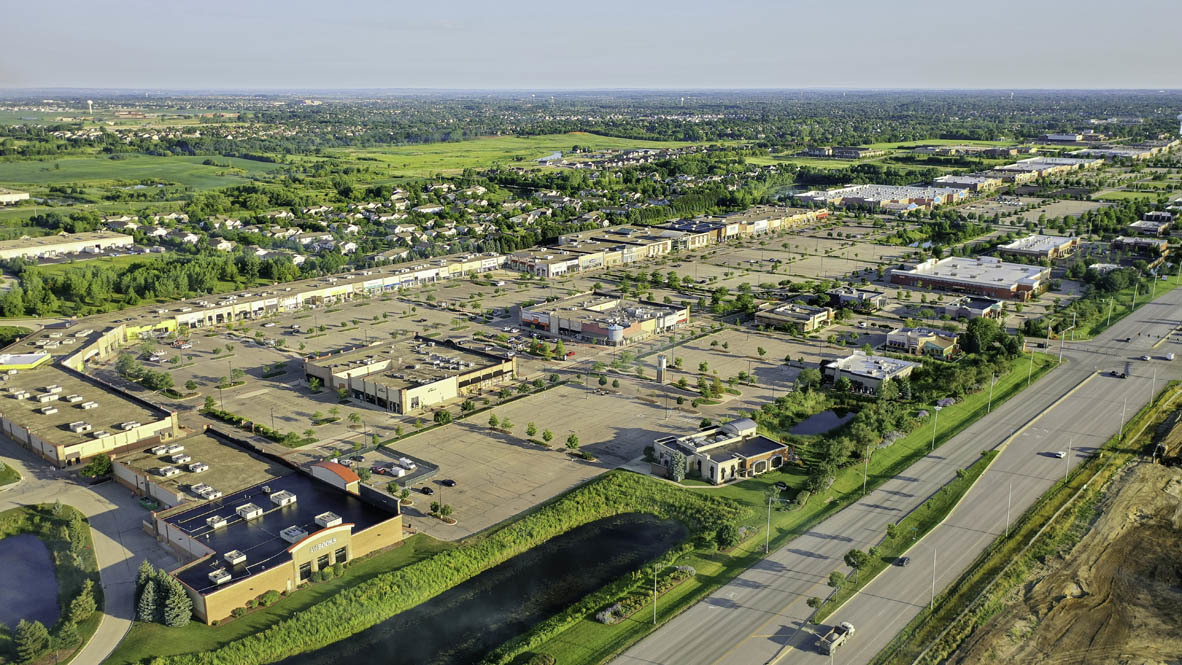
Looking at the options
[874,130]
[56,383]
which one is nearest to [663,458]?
[56,383]

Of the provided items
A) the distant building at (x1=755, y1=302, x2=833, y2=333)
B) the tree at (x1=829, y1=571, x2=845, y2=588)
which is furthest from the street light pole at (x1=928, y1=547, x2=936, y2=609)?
the distant building at (x1=755, y1=302, x2=833, y2=333)

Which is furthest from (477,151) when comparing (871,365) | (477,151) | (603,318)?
(871,365)

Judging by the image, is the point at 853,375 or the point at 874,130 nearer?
the point at 853,375

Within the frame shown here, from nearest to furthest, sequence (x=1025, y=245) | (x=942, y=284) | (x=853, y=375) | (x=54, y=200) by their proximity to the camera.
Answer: (x=853, y=375) < (x=942, y=284) < (x=1025, y=245) < (x=54, y=200)

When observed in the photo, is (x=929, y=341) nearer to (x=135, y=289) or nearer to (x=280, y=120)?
(x=135, y=289)

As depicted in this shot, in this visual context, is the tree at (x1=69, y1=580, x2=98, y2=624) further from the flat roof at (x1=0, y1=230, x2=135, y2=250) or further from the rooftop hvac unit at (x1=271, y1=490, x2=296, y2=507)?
the flat roof at (x1=0, y1=230, x2=135, y2=250)
